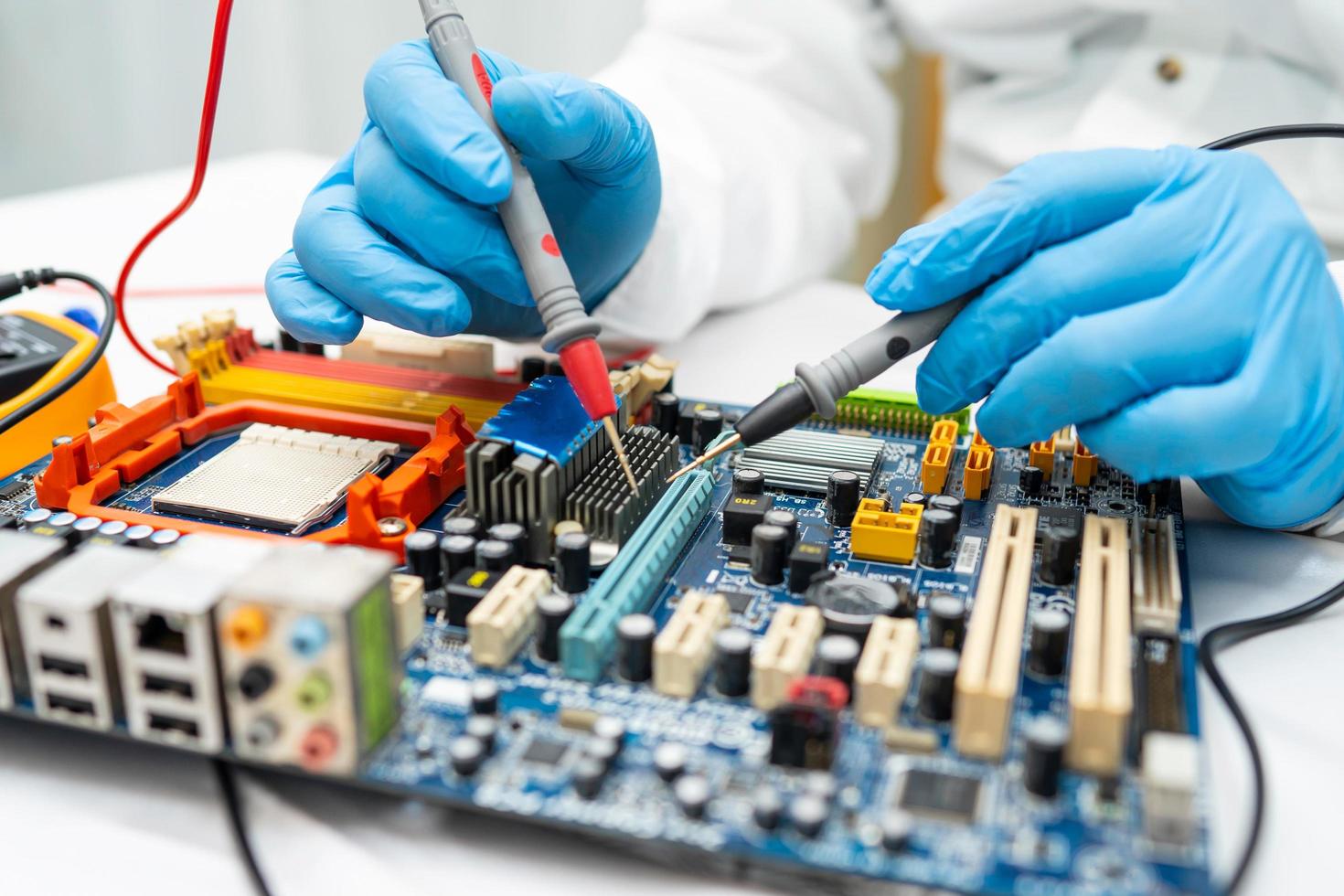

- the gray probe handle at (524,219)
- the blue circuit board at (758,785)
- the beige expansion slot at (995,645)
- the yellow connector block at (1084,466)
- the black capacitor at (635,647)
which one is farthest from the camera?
the yellow connector block at (1084,466)

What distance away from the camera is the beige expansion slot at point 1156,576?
1.21m

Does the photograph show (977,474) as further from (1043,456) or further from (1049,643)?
(1049,643)

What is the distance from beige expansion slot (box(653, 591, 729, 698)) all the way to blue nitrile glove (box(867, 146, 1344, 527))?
50cm

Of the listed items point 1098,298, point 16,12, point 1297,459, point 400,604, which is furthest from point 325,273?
point 16,12

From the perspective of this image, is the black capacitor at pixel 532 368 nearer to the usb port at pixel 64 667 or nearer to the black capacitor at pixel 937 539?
the black capacitor at pixel 937 539

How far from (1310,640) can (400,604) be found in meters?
1.03

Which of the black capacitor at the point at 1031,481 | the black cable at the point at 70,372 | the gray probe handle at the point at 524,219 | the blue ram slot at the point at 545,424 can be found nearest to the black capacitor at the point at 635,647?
the blue ram slot at the point at 545,424

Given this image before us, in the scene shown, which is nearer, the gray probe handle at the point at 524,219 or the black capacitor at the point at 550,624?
the black capacitor at the point at 550,624

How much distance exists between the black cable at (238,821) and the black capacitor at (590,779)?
276mm

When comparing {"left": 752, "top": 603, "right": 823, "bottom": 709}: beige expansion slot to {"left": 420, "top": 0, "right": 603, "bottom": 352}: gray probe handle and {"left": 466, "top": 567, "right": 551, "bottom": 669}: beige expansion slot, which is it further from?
{"left": 420, "top": 0, "right": 603, "bottom": 352}: gray probe handle

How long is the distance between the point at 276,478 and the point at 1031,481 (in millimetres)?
1017

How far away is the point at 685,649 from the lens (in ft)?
3.57

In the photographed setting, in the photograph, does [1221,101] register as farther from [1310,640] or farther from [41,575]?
[41,575]

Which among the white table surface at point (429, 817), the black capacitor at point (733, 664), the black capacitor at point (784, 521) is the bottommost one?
the white table surface at point (429, 817)
